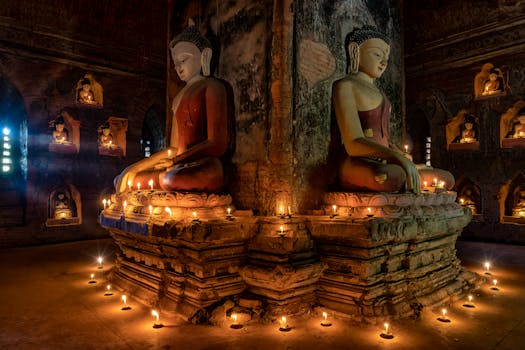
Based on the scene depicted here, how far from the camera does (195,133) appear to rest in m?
4.61

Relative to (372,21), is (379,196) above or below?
below

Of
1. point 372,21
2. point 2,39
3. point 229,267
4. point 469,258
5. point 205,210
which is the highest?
point 2,39

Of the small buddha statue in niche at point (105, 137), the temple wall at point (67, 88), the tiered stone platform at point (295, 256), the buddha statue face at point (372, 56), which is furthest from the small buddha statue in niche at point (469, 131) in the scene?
the small buddha statue in niche at point (105, 137)

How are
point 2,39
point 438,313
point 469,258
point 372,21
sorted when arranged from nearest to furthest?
point 438,313
point 372,21
point 469,258
point 2,39

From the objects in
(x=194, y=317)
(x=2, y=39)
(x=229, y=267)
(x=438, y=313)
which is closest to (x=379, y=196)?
(x=438, y=313)

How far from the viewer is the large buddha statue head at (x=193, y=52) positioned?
4.64m

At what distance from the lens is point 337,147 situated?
14.6ft

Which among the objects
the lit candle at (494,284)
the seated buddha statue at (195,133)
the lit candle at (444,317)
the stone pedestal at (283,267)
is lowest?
the lit candle at (494,284)

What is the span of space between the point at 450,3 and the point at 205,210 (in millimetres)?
10942

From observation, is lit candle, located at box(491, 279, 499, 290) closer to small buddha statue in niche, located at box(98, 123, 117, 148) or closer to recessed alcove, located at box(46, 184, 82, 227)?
recessed alcove, located at box(46, 184, 82, 227)

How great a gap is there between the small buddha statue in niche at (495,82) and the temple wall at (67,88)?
32.6 ft

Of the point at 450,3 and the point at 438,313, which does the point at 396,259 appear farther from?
the point at 450,3

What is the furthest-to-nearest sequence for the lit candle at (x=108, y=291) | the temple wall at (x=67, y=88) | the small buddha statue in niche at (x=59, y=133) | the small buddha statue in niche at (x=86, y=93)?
the small buddha statue in niche at (x=86, y=93), the small buddha statue in niche at (x=59, y=133), the temple wall at (x=67, y=88), the lit candle at (x=108, y=291)

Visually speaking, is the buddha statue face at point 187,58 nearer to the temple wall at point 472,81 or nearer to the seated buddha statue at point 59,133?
the seated buddha statue at point 59,133
